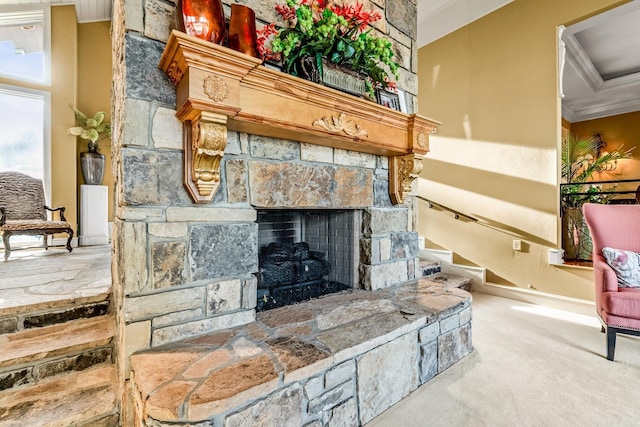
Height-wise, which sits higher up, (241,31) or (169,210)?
(241,31)

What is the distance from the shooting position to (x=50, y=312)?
1634 mm

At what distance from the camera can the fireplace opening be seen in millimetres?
2154

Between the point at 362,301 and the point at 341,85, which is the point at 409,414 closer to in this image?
the point at 362,301

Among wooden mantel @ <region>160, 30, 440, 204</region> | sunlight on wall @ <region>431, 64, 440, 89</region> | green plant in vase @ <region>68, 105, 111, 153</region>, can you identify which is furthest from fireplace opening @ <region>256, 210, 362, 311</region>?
green plant in vase @ <region>68, 105, 111, 153</region>

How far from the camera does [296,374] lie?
3.57 feet

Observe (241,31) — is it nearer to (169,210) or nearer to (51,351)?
(169,210)

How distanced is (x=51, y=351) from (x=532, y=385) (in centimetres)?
255

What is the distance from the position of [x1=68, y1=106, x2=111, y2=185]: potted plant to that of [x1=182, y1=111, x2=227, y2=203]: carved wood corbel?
398 centimetres

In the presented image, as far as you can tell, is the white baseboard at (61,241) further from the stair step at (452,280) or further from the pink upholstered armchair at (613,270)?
the pink upholstered armchair at (613,270)

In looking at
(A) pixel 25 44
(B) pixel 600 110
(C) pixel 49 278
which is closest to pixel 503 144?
(B) pixel 600 110

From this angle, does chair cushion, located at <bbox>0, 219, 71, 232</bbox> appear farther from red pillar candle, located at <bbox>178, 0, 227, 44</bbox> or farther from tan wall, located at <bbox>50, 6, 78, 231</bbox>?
red pillar candle, located at <bbox>178, 0, 227, 44</bbox>

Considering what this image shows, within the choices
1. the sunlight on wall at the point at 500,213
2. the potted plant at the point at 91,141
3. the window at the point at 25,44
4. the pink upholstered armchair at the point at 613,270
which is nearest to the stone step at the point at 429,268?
the sunlight on wall at the point at 500,213

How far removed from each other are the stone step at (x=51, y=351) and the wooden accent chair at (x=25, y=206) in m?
2.36

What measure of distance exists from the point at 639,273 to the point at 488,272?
4.87 feet
